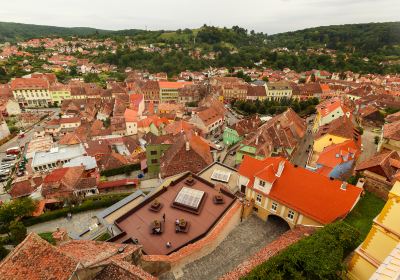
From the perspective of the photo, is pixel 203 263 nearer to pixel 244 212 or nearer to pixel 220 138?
pixel 244 212

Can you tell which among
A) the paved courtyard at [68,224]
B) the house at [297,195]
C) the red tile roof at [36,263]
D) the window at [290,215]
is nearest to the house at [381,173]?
the house at [297,195]

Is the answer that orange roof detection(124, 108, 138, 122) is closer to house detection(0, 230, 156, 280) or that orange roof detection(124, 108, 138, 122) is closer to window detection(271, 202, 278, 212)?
window detection(271, 202, 278, 212)

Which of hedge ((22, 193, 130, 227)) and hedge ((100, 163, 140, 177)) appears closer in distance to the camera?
hedge ((22, 193, 130, 227))

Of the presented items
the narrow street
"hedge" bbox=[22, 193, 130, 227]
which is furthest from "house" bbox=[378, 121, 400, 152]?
"hedge" bbox=[22, 193, 130, 227]

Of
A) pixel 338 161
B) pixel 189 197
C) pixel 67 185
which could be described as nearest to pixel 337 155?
pixel 338 161

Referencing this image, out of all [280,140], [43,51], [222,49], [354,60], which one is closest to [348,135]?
[280,140]

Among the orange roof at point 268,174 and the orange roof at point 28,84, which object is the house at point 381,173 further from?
the orange roof at point 28,84
